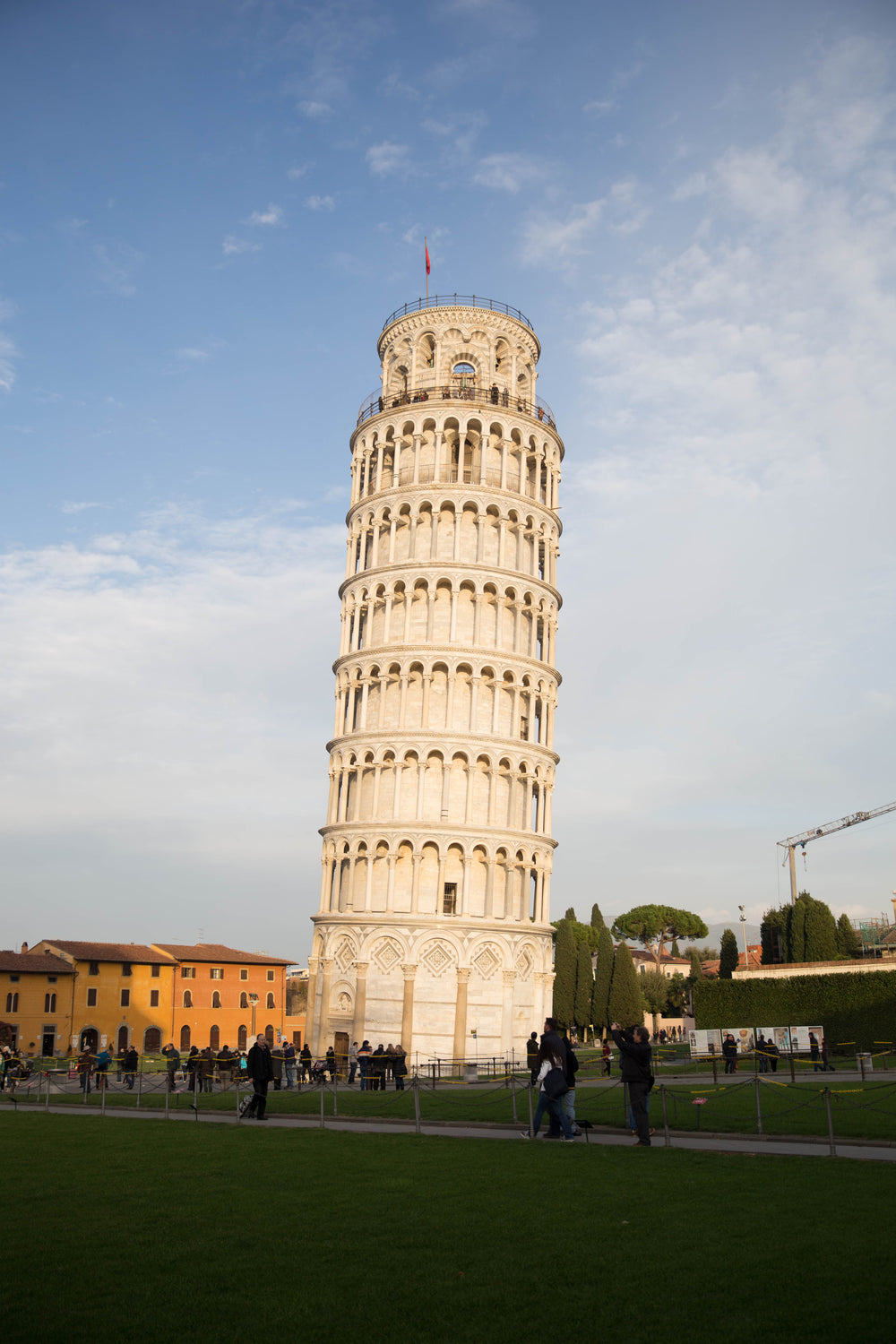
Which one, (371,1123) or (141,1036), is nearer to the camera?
(371,1123)

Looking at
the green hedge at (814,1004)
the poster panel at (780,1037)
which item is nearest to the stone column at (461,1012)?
the poster panel at (780,1037)

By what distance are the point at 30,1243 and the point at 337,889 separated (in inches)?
1841

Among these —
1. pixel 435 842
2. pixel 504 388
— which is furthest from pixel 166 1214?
pixel 504 388

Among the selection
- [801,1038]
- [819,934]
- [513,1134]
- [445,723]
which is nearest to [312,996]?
[445,723]

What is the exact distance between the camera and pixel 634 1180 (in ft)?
47.6

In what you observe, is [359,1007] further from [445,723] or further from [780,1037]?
[780,1037]

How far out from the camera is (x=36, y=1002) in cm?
8444

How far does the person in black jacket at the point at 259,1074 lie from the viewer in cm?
2398

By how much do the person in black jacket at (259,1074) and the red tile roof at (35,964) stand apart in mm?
66500

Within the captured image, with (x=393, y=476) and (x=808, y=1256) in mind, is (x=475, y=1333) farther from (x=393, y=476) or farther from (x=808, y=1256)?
(x=393, y=476)

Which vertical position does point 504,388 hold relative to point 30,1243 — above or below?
above

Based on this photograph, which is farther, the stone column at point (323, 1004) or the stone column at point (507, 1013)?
the stone column at point (323, 1004)

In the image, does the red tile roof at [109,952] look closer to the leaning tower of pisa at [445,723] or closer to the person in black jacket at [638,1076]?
the leaning tower of pisa at [445,723]

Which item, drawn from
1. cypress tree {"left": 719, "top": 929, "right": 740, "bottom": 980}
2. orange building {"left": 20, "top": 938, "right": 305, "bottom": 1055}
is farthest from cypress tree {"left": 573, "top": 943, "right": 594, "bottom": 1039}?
orange building {"left": 20, "top": 938, "right": 305, "bottom": 1055}
